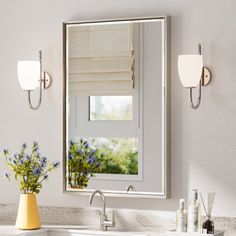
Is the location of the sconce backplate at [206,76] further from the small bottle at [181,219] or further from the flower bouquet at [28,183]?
the flower bouquet at [28,183]

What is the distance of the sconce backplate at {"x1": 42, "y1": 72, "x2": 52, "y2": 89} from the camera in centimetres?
403

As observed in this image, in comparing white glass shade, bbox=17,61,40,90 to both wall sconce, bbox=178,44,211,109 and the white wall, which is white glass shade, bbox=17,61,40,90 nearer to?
the white wall

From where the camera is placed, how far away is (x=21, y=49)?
4109mm

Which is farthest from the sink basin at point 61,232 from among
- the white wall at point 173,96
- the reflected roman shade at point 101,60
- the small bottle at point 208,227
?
the reflected roman shade at point 101,60

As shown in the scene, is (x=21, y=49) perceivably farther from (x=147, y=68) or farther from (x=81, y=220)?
(x=81, y=220)

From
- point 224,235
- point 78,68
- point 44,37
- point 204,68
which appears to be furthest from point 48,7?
point 224,235

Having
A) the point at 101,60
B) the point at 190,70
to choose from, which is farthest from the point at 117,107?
the point at 190,70

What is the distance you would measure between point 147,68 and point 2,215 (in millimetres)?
1248

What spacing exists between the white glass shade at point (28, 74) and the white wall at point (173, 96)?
0.12m

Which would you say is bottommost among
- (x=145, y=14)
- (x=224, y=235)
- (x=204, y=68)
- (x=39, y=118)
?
(x=224, y=235)

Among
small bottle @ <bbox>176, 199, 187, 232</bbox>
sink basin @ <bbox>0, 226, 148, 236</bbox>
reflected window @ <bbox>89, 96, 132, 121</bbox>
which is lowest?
sink basin @ <bbox>0, 226, 148, 236</bbox>

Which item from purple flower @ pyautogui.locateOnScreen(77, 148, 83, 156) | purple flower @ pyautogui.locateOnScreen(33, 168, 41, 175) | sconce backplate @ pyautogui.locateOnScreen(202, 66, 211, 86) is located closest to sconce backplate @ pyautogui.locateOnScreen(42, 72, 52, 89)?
purple flower @ pyautogui.locateOnScreen(77, 148, 83, 156)

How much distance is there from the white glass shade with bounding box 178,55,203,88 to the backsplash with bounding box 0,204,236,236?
0.72 meters

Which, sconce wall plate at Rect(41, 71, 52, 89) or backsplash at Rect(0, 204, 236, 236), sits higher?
sconce wall plate at Rect(41, 71, 52, 89)
